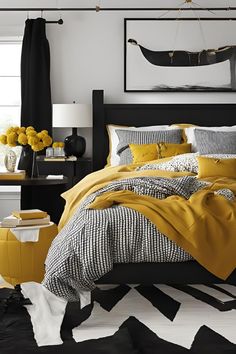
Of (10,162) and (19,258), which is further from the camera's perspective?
(10,162)

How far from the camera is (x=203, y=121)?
245 inches

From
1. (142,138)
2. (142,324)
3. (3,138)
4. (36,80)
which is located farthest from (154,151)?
(142,324)

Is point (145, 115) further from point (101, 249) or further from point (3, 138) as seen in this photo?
point (101, 249)

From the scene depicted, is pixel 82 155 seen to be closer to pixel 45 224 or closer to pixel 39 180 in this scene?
pixel 39 180

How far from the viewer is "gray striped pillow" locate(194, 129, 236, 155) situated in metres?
5.58

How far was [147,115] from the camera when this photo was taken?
6246 mm

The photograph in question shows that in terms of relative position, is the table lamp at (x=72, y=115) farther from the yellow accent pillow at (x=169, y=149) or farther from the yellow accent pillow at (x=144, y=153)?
the yellow accent pillow at (x=169, y=149)

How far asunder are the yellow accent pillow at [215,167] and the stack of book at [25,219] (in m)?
1.24

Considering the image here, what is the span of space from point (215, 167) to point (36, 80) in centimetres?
232

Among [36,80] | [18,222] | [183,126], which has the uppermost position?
[36,80]

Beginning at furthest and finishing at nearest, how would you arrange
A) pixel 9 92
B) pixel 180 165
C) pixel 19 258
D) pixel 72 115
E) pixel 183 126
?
pixel 9 92, pixel 183 126, pixel 72 115, pixel 180 165, pixel 19 258

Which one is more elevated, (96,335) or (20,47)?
(20,47)

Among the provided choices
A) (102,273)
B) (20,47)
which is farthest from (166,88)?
(102,273)

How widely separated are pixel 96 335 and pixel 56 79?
381 centimetres
